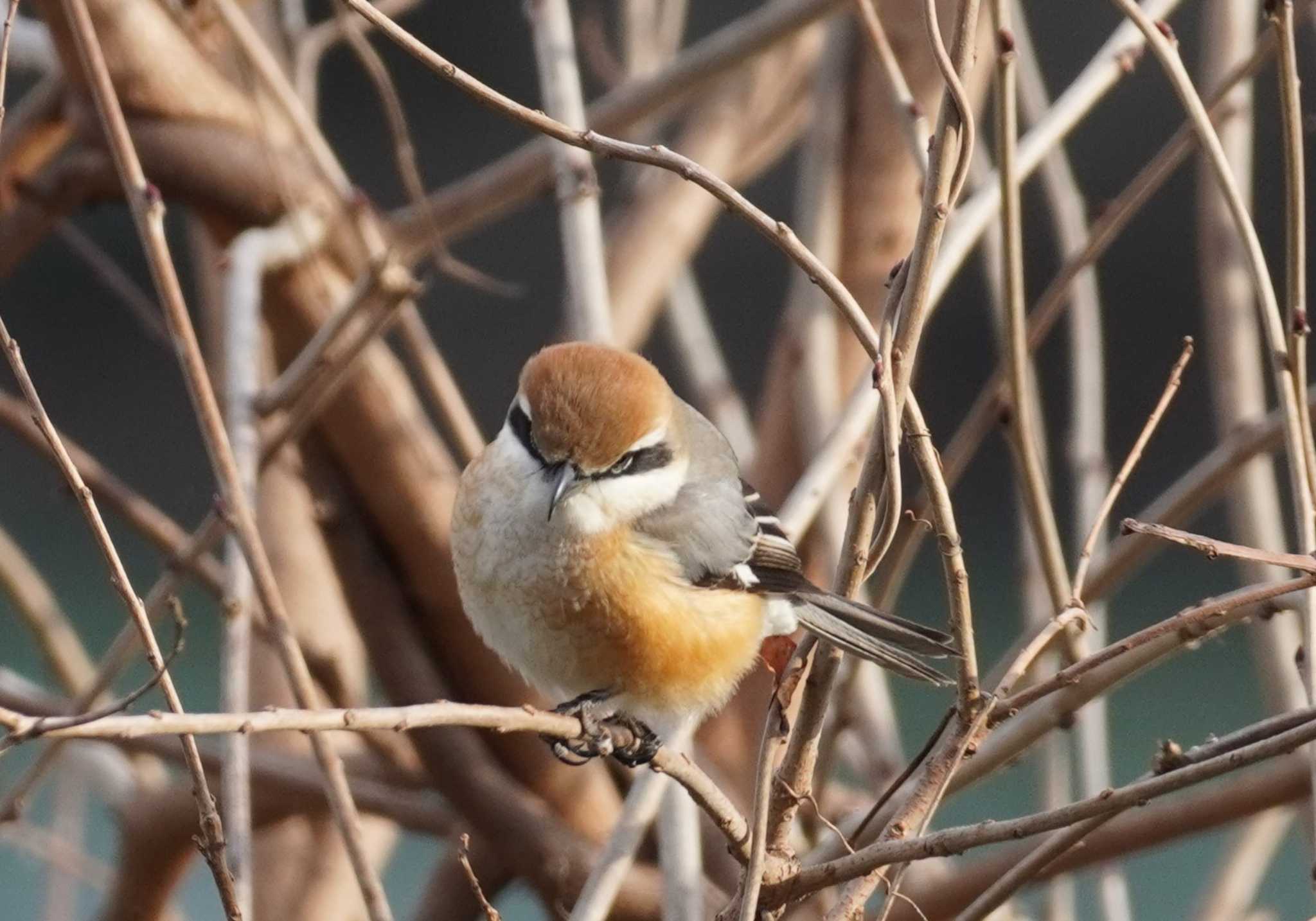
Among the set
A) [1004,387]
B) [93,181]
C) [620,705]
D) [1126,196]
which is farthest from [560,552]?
[93,181]

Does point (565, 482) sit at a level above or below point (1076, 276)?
below

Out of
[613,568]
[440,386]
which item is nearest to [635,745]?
[613,568]

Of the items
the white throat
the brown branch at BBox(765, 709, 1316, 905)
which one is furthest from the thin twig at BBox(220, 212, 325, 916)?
the brown branch at BBox(765, 709, 1316, 905)

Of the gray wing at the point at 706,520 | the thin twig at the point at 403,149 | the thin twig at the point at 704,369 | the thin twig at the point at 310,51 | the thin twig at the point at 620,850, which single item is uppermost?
the thin twig at the point at 310,51

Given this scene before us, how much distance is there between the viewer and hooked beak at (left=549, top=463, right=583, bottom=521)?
2572 mm

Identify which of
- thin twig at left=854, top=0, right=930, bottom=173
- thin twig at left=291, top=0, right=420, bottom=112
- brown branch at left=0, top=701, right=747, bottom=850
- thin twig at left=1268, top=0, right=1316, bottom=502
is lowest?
brown branch at left=0, top=701, right=747, bottom=850

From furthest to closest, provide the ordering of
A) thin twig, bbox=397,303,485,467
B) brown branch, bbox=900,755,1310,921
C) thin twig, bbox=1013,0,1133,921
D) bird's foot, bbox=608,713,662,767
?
thin twig, bbox=397,303,485,467 → thin twig, bbox=1013,0,1133,921 → brown branch, bbox=900,755,1310,921 → bird's foot, bbox=608,713,662,767

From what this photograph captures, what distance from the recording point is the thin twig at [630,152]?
161 centimetres

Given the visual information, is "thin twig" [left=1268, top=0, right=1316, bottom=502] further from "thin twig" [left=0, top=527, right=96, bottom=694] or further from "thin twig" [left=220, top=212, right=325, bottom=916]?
"thin twig" [left=0, top=527, right=96, bottom=694]

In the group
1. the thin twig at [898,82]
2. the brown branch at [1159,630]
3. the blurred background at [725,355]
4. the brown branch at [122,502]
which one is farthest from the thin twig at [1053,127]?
the blurred background at [725,355]

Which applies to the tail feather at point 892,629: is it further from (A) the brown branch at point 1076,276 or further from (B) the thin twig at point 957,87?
(B) the thin twig at point 957,87

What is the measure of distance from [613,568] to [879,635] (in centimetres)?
44

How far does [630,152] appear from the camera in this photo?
1620 millimetres

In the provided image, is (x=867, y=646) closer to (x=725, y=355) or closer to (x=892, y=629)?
(x=892, y=629)
